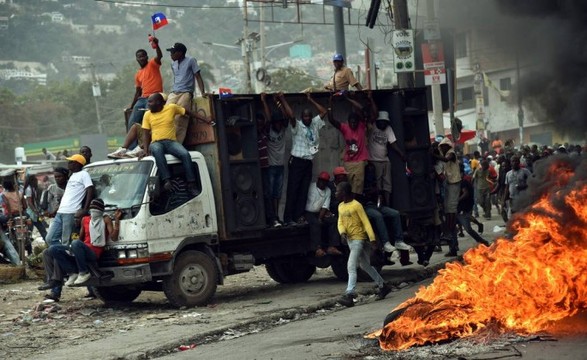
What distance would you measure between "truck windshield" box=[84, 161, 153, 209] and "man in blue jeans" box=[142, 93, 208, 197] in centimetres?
21

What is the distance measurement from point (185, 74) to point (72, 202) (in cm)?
256

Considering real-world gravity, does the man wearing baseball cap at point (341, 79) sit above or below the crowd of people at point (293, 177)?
above

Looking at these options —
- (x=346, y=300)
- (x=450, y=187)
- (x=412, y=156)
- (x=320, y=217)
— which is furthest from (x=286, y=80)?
(x=346, y=300)

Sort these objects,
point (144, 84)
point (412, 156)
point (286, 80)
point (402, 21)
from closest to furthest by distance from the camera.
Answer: point (144, 84) < point (412, 156) < point (402, 21) < point (286, 80)

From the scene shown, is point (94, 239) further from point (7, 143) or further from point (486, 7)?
point (7, 143)

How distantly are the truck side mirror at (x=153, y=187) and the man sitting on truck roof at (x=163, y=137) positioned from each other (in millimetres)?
219

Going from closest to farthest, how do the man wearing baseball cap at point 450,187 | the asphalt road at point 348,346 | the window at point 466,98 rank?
1. the asphalt road at point 348,346
2. the man wearing baseball cap at point 450,187
3. the window at point 466,98

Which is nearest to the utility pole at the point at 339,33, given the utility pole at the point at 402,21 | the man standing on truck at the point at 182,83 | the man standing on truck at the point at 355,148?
the utility pole at the point at 402,21

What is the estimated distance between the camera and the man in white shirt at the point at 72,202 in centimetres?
1383

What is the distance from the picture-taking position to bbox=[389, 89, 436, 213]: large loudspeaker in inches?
628

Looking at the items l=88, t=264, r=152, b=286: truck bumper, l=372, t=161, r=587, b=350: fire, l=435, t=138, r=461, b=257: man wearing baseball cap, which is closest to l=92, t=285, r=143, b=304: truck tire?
l=88, t=264, r=152, b=286: truck bumper

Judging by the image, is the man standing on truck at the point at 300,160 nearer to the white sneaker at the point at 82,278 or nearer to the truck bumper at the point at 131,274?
the truck bumper at the point at 131,274

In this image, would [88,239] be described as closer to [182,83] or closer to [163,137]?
[163,137]

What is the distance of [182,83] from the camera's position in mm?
14812
